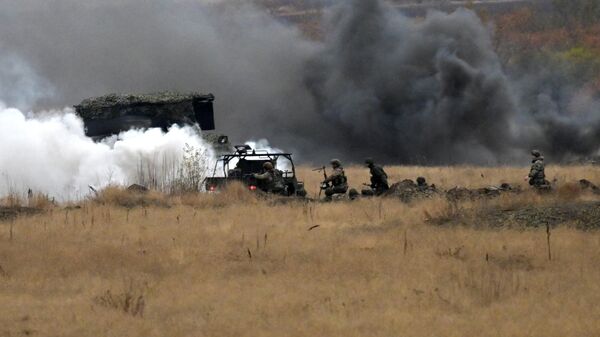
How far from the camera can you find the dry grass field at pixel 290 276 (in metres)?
12.5

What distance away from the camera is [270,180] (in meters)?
28.1

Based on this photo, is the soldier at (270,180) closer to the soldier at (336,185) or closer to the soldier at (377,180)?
the soldier at (336,185)

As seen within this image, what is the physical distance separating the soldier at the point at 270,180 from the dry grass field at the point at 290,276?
4825 millimetres

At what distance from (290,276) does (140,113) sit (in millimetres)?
21282

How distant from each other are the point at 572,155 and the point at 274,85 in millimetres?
14754

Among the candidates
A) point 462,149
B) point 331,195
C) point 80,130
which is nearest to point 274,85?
point 462,149

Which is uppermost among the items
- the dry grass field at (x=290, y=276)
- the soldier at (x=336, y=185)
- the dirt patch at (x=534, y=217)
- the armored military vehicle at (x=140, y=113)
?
the armored military vehicle at (x=140, y=113)

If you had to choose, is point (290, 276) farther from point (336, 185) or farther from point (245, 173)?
point (245, 173)

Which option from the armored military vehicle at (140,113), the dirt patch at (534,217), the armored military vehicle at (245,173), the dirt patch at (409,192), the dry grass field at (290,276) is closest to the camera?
the dry grass field at (290,276)

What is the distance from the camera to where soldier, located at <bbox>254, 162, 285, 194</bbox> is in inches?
1097

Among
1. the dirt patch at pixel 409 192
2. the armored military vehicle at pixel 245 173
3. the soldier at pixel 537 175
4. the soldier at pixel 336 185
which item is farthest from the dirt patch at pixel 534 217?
the armored military vehicle at pixel 245 173

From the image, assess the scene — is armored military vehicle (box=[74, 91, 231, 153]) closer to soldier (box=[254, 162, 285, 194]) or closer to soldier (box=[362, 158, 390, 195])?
soldier (box=[254, 162, 285, 194])

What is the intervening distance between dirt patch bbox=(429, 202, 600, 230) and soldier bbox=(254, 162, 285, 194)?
301 inches

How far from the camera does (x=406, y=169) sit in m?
43.0
